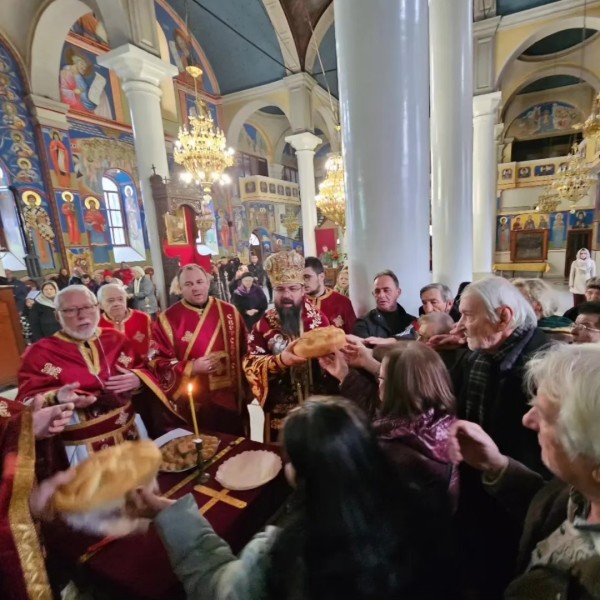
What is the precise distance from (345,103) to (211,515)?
9.36 ft

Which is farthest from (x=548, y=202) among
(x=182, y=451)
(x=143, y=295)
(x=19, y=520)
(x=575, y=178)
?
(x=19, y=520)

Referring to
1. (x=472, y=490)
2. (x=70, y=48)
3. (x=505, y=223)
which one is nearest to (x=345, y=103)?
(x=472, y=490)

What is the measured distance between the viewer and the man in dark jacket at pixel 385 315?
9.25ft

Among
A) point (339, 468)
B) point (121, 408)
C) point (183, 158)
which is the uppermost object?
point (183, 158)

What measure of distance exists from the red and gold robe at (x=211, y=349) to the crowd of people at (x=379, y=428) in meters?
0.01

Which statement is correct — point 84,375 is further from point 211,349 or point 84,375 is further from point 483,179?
point 483,179

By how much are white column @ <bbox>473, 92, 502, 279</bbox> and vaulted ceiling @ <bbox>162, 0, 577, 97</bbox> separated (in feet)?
8.63

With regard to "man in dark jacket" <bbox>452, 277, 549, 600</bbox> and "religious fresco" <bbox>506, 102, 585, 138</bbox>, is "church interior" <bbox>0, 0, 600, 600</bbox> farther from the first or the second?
"religious fresco" <bbox>506, 102, 585, 138</bbox>

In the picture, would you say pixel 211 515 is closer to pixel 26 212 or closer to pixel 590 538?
pixel 590 538

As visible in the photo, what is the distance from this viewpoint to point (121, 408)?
93.8 inches

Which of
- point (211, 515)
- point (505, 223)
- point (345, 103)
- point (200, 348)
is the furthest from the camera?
point (505, 223)

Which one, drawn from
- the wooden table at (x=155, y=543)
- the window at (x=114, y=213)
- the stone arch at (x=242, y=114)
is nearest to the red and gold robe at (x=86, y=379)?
the wooden table at (x=155, y=543)

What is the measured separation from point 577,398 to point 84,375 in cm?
255

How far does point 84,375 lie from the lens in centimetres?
233
